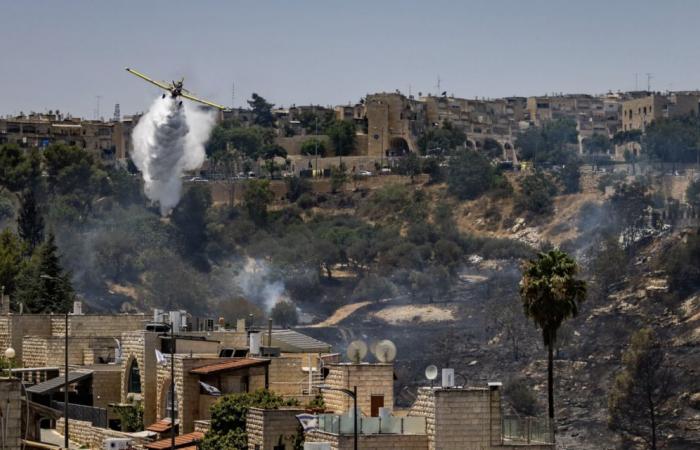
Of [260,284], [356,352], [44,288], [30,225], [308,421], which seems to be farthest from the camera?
[260,284]

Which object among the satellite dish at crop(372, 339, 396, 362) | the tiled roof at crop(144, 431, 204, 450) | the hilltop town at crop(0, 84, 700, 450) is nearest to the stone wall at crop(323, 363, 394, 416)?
the hilltop town at crop(0, 84, 700, 450)

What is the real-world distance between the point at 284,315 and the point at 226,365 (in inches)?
4705

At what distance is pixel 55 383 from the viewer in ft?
193

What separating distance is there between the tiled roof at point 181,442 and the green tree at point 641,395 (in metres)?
55.2


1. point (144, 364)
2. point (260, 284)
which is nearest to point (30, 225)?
point (260, 284)

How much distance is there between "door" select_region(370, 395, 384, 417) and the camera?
47.7 metres

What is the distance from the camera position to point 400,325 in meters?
174

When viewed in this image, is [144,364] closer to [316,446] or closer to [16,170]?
[316,446]

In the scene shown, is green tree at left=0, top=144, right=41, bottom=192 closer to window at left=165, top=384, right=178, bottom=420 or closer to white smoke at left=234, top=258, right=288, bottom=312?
white smoke at left=234, top=258, right=288, bottom=312

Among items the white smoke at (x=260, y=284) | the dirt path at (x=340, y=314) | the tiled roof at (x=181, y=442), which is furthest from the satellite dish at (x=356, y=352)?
the white smoke at (x=260, y=284)

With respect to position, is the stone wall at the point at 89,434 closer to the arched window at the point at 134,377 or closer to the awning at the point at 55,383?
the awning at the point at 55,383

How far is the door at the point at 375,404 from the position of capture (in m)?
47.7

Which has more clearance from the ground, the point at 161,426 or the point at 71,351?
the point at 71,351

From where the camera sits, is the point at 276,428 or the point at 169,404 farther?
the point at 169,404
